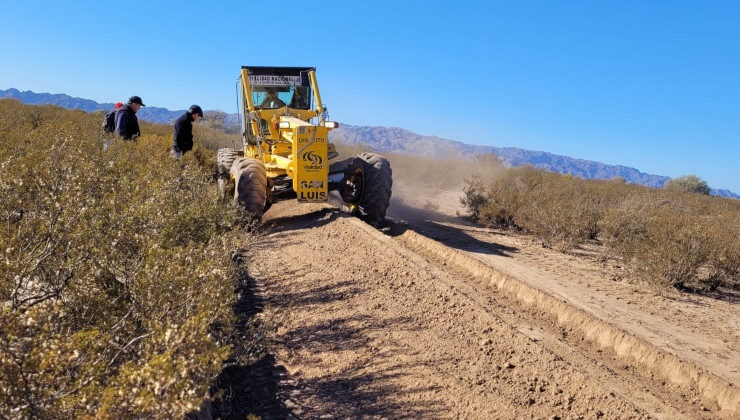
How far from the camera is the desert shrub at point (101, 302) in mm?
2340

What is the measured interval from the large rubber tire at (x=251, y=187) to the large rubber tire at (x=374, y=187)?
207 cm

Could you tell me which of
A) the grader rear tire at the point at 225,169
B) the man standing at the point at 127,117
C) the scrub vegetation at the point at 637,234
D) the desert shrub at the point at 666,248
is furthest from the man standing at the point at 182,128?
the desert shrub at the point at 666,248

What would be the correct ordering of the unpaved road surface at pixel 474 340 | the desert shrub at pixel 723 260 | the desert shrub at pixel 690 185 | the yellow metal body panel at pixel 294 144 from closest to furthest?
1. the unpaved road surface at pixel 474 340
2. the desert shrub at pixel 723 260
3. the yellow metal body panel at pixel 294 144
4. the desert shrub at pixel 690 185

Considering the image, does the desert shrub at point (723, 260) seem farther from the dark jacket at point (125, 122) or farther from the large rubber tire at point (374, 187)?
the dark jacket at point (125, 122)

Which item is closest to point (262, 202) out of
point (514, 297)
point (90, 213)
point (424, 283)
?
point (424, 283)

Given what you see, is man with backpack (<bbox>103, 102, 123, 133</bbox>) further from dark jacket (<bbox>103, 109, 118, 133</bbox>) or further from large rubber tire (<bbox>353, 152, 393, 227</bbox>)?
large rubber tire (<bbox>353, 152, 393, 227</bbox>)

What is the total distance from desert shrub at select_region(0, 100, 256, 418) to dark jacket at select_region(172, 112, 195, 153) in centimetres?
348

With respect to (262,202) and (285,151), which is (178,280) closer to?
(262,202)

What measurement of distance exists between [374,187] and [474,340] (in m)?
5.47

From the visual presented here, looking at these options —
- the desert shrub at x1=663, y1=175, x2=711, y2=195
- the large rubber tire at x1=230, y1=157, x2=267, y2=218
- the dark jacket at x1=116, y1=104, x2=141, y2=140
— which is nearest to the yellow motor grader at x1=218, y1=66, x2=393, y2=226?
the large rubber tire at x1=230, y1=157, x2=267, y2=218

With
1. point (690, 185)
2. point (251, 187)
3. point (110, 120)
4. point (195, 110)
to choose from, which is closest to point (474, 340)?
point (251, 187)

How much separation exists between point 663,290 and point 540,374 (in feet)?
14.0

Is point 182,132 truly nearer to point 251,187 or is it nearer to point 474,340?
point 251,187

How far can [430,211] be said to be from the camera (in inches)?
627
